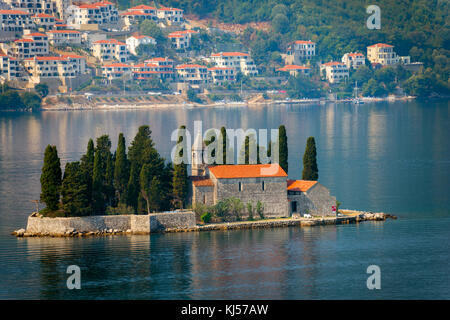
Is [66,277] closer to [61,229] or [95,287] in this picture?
[95,287]

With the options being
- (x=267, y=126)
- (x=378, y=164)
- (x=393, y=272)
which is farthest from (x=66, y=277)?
(x=267, y=126)

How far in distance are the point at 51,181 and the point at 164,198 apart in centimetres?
712

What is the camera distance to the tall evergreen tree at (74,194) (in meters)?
61.5

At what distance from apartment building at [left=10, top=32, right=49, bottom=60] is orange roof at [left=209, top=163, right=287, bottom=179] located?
13235 centimetres

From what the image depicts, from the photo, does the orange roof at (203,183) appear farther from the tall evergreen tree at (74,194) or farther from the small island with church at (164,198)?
the tall evergreen tree at (74,194)

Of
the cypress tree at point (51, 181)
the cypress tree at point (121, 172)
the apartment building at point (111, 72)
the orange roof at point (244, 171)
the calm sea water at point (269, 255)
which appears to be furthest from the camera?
the apartment building at point (111, 72)

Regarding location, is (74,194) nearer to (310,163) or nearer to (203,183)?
(203,183)

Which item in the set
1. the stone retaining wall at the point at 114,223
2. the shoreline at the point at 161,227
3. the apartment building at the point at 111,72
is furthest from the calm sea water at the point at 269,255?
the apartment building at the point at 111,72

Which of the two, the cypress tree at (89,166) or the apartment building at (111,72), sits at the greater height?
the apartment building at (111,72)

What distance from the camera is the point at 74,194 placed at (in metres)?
61.5

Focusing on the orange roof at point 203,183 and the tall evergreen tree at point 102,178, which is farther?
the orange roof at point 203,183

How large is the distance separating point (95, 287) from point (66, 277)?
2220mm

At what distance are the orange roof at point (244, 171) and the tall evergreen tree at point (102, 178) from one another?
259 inches

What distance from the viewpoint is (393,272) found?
55.0m
